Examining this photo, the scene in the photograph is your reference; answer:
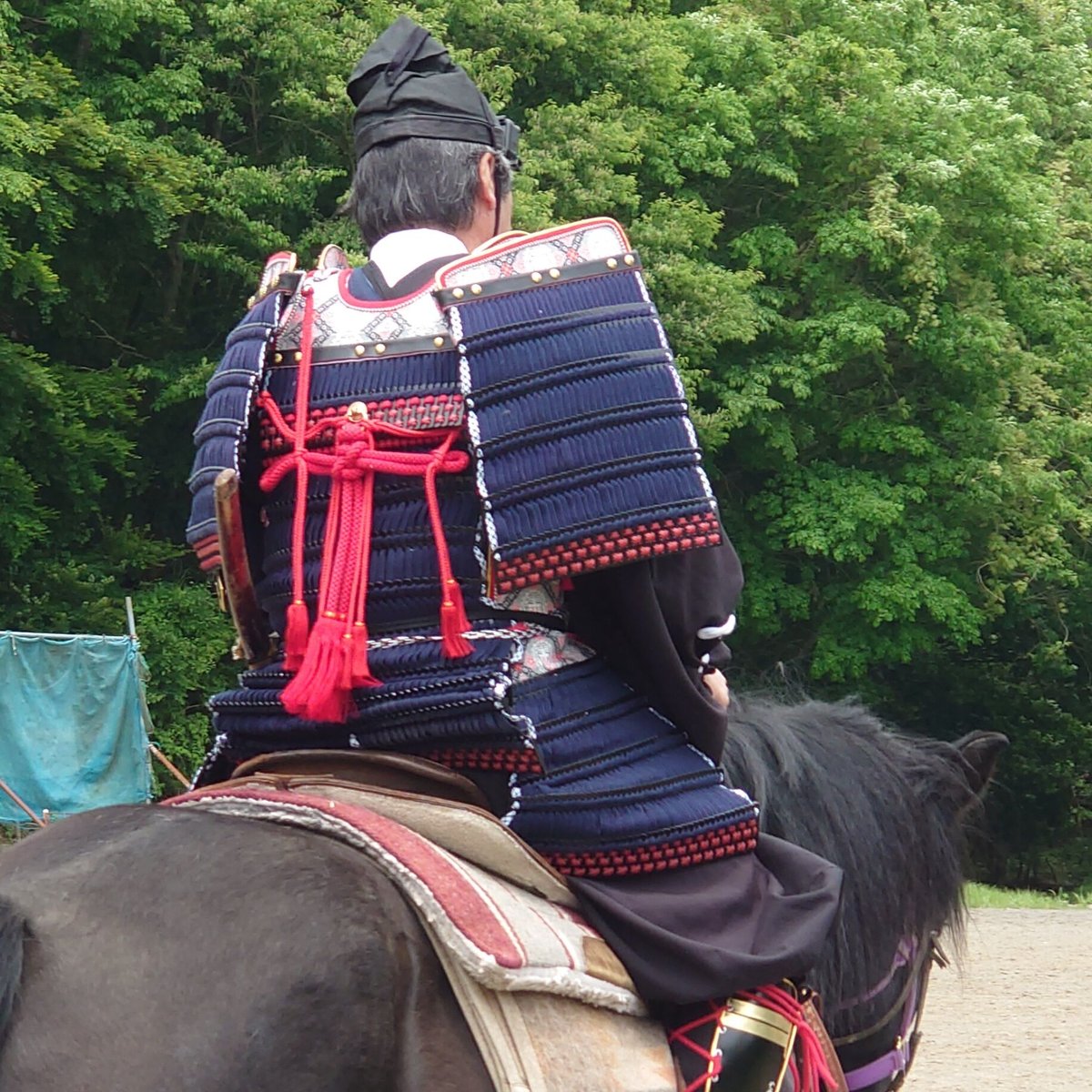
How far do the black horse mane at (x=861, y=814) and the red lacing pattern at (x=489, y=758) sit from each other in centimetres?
77

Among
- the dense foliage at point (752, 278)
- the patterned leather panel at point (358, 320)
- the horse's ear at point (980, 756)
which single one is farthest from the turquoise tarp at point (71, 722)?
the patterned leather panel at point (358, 320)

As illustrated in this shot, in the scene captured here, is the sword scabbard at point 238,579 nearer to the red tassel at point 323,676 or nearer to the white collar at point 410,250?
the red tassel at point 323,676

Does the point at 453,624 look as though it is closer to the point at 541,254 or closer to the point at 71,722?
the point at 541,254

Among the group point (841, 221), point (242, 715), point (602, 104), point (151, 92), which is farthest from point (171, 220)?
point (242, 715)

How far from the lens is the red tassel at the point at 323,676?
7.04 feet

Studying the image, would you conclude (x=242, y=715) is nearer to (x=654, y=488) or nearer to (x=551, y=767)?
(x=551, y=767)

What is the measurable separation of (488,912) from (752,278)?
655 inches

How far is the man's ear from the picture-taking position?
2.43 meters

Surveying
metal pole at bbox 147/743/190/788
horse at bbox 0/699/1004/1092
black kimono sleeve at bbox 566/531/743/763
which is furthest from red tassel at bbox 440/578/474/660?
metal pole at bbox 147/743/190/788

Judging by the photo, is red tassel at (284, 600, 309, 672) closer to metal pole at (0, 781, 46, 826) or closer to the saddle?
the saddle

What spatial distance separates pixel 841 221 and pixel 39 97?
9.32 m

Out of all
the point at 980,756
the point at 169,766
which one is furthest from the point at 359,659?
the point at 169,766

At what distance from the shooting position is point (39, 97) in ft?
45.1

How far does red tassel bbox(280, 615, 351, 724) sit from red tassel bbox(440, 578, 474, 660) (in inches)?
5.2
